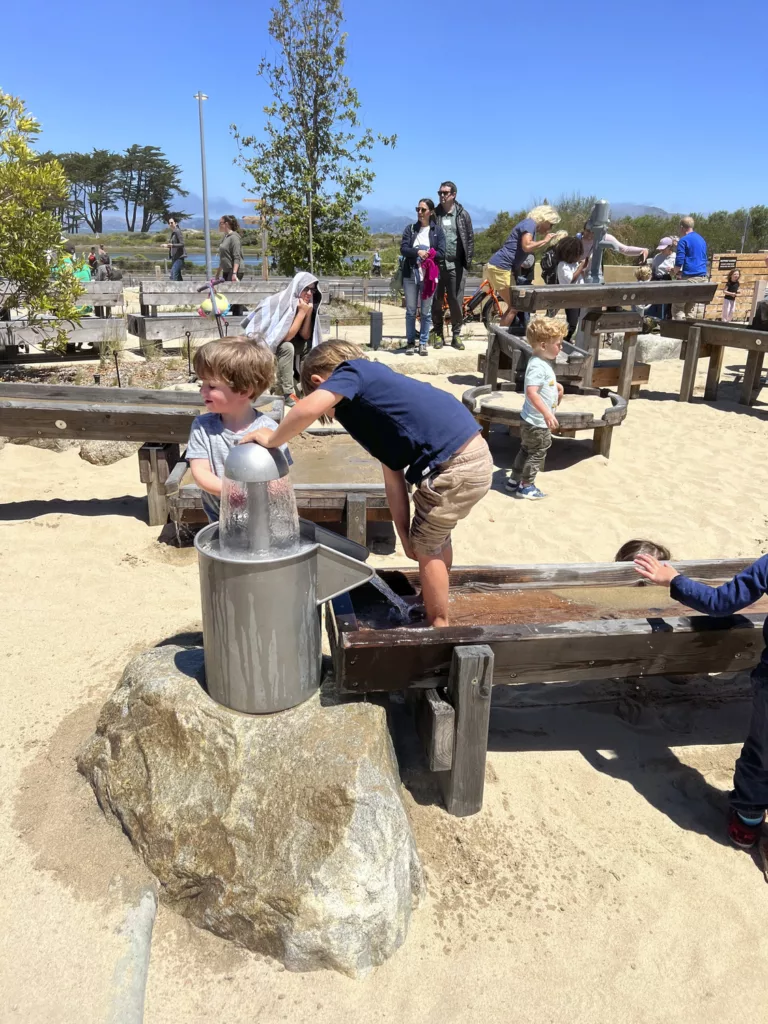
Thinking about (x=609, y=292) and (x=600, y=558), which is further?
(x=609, y=292)

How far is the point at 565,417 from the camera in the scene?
21.1ft

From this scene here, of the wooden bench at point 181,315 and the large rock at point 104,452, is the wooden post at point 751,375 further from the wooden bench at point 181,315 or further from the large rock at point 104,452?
the large rock at point 104,452

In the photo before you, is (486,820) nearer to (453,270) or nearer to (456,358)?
(456,358)

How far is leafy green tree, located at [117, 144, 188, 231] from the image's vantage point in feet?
246

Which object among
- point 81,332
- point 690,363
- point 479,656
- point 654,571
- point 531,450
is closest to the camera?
point 479,656

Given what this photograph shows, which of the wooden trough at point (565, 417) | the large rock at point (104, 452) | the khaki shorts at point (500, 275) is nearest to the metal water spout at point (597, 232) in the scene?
the khaki shorts at point (500, 275)

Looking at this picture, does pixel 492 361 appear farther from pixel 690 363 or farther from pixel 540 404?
pixel 540 404

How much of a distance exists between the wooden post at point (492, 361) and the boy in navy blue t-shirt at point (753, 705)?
5.90 m

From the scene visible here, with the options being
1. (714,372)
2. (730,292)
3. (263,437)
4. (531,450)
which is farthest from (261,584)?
(730,292)

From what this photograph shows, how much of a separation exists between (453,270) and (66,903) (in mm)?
9489

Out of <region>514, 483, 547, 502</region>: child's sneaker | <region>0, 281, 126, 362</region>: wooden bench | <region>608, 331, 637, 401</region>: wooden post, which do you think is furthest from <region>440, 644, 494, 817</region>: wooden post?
<region>0, 281, 126, 362</region>: wooden bench

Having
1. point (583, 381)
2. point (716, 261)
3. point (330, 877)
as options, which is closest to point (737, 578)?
point (330, 877)

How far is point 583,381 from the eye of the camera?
27.0 feet

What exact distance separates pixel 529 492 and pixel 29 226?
6672mm
